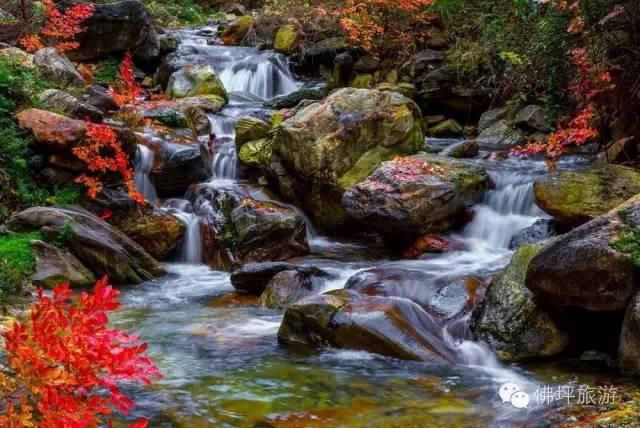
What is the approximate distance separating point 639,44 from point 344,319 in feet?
20.4

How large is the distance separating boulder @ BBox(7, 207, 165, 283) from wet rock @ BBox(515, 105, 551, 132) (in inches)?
328

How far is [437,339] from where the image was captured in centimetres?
603

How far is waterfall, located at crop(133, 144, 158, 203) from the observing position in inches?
405

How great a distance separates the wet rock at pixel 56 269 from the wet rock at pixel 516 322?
4938 mm

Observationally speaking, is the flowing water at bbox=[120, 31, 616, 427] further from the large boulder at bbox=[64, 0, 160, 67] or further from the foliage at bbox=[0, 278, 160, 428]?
the large boulder at bbox=[64, 0, 160, 67]

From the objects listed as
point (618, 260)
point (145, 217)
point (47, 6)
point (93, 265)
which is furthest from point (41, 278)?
point (47, 6)

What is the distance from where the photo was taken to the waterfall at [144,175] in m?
10.3

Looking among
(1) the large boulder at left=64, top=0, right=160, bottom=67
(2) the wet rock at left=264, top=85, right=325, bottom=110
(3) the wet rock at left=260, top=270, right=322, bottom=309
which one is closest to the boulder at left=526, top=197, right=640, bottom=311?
(3) the wet rock at left=260, top=270, right=322, bottom=309

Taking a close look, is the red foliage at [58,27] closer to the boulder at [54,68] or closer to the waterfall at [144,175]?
the boulder at [54,68]

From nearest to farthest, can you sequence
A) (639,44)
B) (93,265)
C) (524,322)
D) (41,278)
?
(524,322), (41,278), (93,265), (639,44)

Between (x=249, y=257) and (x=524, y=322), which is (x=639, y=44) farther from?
(x=249, y=257)

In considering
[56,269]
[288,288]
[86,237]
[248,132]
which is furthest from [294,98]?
[56,269]

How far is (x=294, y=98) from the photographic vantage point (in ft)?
49.6

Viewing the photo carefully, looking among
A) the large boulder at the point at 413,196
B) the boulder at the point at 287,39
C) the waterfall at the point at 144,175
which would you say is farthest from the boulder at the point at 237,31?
the large boulder at the point at 413,196
